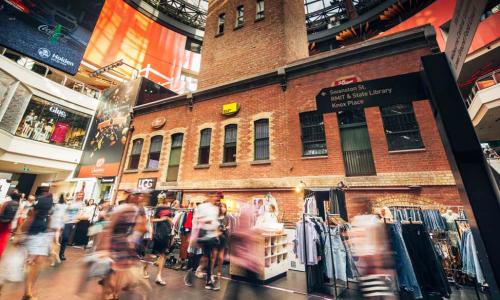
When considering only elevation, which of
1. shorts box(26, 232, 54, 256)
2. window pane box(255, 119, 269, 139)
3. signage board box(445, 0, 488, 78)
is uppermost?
window pane box(255, 119, 269, 139)

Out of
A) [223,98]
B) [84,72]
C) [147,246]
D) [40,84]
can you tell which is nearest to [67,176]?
[40,84]

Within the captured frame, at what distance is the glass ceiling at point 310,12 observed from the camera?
85.4 ft

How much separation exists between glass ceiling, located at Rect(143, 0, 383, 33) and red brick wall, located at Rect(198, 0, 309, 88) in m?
13.8

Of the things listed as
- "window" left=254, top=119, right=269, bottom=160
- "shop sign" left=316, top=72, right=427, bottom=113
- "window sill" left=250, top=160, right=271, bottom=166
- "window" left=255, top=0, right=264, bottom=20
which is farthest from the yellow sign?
"shop sign" left=316, top=72, right=427, bottom=113

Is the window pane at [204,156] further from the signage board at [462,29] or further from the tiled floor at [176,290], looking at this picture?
the signage board at [462,29]

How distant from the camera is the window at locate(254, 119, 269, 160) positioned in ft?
37.3

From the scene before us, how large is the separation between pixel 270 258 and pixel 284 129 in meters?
6.22

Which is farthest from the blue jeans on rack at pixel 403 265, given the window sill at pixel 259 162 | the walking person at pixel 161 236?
the window sill at pixel 259 162

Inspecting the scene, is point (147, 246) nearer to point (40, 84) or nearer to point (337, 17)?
point (40, 84)

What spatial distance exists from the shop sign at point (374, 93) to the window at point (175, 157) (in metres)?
12.1

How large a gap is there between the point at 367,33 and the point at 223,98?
2461cm

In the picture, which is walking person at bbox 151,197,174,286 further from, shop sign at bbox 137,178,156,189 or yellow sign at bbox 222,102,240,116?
shop sign at bbox 137,178,156,189

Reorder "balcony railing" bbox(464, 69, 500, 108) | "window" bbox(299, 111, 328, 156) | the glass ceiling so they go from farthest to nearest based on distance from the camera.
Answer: the glass ceiling → "balcony railing" bbox(464, 69, 500, 108) → "window" bbox(299, 111, 328, 156)

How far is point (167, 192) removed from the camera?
12.8 meters
